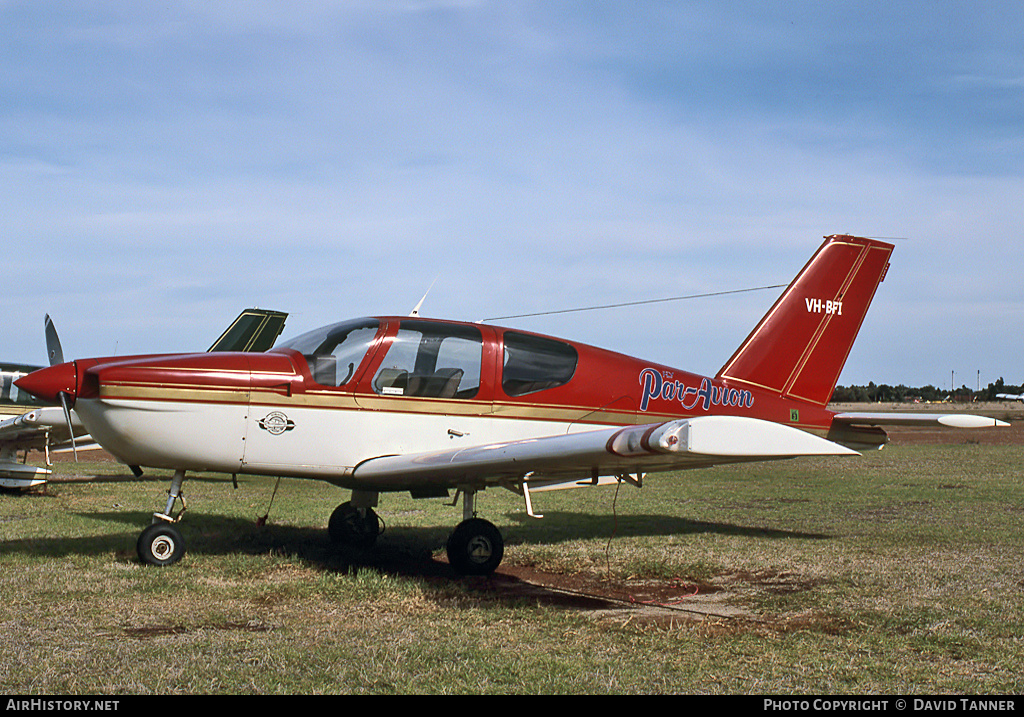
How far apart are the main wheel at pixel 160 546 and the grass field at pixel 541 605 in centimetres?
13

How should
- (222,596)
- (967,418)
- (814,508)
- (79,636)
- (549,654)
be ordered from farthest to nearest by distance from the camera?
(814,508) < (967,418) < (222,596) < (79,636) < (549,654)

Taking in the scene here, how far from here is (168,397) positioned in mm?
7027

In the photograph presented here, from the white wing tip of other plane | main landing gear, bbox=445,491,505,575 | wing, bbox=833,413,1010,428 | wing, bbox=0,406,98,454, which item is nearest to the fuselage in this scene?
main landing gear, bbox=445,491,505,575

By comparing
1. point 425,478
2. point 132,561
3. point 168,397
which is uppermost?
point 168,397

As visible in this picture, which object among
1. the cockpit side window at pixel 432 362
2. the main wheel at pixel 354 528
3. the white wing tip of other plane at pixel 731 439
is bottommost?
the main wheel at pixel 354 528

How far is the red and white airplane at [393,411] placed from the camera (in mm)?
6922

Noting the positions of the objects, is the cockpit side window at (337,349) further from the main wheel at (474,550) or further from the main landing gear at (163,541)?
the main wheel at (474,550)

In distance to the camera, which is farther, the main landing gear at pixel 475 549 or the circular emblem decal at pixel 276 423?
the main landing gear at pixel 475 549

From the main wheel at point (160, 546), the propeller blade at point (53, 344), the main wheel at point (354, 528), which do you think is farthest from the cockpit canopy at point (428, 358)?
the propeller blade at point (53, 344)

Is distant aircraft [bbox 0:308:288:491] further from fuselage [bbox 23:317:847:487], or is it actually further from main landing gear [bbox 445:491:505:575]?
main landing gear [bbox 445:491:505:575]
